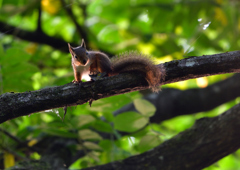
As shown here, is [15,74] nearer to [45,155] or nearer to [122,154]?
[45,155]

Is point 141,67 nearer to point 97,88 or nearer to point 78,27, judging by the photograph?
point 97,88

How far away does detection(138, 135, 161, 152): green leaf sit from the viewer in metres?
2.83

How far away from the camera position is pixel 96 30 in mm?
5551

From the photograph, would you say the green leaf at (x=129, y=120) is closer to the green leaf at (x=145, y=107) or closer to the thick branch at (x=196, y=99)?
the green leaf at (x=145, y=107)

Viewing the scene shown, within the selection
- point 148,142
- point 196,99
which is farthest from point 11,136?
point 196,99

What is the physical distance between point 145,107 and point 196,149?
0.63 metres

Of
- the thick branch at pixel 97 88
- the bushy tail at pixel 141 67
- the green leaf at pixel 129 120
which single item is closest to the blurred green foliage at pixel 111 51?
the green leaf at pixel 129 120

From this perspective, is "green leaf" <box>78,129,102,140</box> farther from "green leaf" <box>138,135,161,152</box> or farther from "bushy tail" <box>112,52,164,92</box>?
"bushy tail" <box>112,52,164,92</box>

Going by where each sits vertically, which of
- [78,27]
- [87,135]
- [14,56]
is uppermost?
[78,27]

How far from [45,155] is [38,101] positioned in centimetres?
165

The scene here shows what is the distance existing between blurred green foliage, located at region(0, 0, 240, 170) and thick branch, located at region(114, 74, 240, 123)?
0.56 ft

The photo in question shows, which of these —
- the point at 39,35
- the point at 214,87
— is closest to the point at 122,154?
the point at 214,87

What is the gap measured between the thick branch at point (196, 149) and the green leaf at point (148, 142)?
171mm

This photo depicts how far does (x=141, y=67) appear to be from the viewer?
6.75 ft
